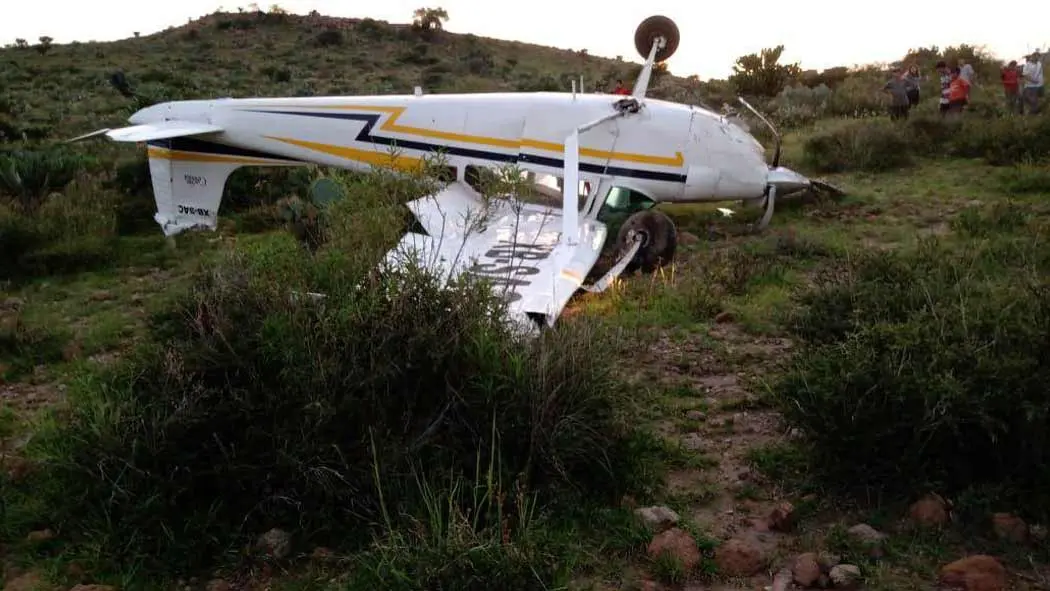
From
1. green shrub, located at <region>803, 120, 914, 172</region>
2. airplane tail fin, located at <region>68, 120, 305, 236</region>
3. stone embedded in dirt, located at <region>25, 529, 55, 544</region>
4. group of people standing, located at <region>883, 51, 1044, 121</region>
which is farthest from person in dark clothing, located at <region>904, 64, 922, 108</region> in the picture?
stone embedded in dirt, located at <region>25, 529, 55, 544</region>

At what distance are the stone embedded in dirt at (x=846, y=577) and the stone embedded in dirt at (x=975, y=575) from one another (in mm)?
315

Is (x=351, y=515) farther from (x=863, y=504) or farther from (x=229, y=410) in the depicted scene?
(x=863, y=504)

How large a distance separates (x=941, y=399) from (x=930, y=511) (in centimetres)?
50

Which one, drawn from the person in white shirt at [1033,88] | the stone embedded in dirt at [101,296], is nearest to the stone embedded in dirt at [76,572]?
the stone embedded in dirt at [101,296]

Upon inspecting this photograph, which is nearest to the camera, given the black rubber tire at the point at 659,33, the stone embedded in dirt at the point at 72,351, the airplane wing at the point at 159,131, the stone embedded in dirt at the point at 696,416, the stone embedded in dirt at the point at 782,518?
the stone embedded in dirt at the point at 782,518

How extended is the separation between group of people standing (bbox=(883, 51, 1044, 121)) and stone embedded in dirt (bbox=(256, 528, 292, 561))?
46.6 feet

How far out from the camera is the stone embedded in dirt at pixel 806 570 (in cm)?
309

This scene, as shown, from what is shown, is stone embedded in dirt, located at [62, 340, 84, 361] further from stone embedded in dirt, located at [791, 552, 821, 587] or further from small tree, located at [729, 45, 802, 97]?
small tree, located at [729, 45, 802, 97]

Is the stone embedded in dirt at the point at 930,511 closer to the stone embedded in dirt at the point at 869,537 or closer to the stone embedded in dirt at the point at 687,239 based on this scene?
the stone embedded in dirt at the point at 869,537

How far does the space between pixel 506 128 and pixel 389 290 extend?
5953 millimetres

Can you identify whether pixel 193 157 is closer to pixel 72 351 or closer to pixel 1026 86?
pixel 72 351

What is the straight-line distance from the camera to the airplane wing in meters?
10.1

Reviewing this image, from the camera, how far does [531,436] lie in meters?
3.74

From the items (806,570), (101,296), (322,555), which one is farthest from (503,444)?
(101,296)
